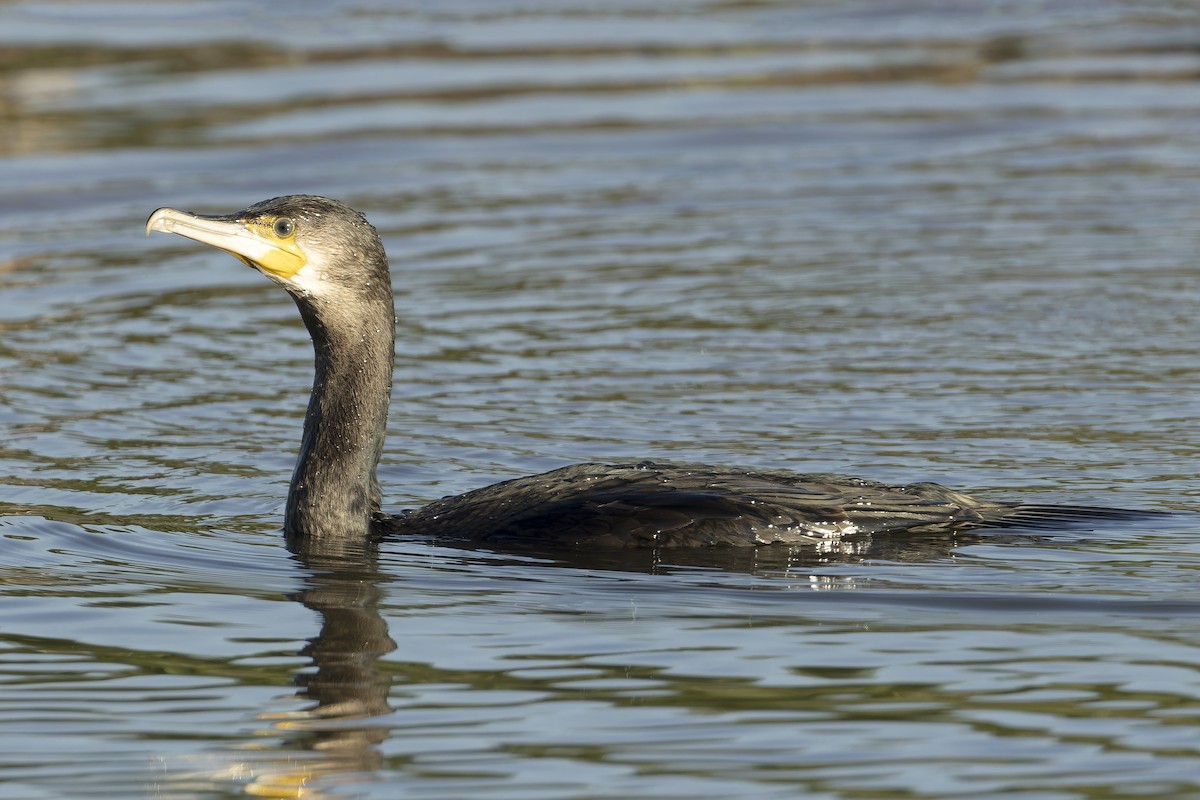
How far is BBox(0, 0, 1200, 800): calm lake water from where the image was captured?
5934 mm

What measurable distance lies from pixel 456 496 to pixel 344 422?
522mm

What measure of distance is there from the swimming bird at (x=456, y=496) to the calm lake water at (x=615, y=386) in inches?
5.9

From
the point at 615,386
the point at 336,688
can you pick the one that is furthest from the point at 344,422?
the point at 615,386

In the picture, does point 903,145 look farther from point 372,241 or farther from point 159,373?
point 372,241

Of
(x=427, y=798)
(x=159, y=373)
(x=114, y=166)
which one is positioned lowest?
(x=427, y=798)

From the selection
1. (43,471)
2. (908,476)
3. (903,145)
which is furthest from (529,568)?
(903,145)

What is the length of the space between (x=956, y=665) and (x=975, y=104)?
12671 millimetres

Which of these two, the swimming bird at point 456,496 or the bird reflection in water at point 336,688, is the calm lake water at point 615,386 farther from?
the swimming bird at point 456,496

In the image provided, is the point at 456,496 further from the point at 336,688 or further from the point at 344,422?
the point at 336,688

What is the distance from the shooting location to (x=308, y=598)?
7.41 m

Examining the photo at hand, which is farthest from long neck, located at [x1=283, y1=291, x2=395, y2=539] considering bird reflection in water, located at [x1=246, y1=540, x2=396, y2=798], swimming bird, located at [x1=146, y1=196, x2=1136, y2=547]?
bird reflection in water, located at [x1=246, y1=540, x2=396, y2=798]

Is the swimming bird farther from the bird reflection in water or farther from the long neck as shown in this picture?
the bird reflection in water

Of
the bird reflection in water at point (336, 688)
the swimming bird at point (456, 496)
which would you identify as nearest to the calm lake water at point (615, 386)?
the bird reflection in water at point (336, 688)

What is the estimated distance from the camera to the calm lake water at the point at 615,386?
19.5 ft
